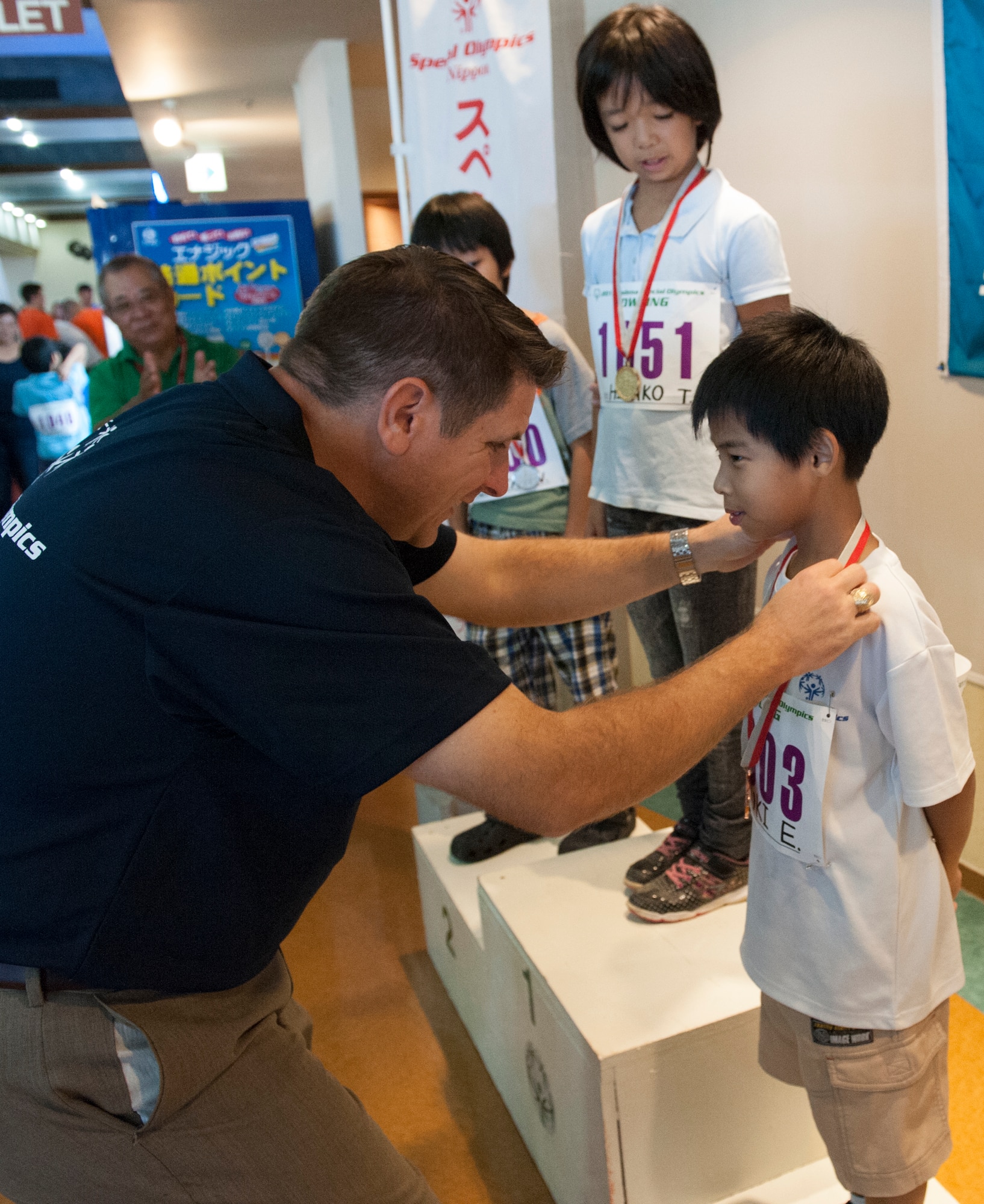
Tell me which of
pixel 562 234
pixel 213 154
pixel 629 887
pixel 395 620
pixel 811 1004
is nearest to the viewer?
pixel 395 620

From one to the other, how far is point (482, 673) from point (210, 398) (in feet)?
1.40

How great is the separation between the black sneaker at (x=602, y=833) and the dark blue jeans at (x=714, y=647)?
278 millimetres

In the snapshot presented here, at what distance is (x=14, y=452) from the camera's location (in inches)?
221

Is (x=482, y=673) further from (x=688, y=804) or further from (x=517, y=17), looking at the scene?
(x=517, y=17)

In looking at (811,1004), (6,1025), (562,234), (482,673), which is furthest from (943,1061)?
(562,234)

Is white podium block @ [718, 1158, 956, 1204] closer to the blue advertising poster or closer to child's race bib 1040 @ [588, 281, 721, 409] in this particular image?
child's race bib 1040 @ [588, 281, 721, 409]

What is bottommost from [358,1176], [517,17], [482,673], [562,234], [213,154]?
[358,1176]

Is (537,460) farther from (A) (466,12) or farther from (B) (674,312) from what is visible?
(A) (466,12)

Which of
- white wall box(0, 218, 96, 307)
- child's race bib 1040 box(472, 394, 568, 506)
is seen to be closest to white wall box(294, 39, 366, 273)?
child's race bib 1040 box(472, 394, 568, 506)

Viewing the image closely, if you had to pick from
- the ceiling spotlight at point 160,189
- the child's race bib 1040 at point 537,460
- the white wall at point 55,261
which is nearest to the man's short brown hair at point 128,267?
the child's race bib 1040 at point 537,460

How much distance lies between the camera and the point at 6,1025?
0.94 metres

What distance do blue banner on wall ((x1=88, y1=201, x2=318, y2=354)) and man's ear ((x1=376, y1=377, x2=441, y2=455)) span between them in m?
4.74

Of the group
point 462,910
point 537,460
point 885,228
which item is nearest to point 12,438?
point 537,460

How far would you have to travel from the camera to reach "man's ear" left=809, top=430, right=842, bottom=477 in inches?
41.8
